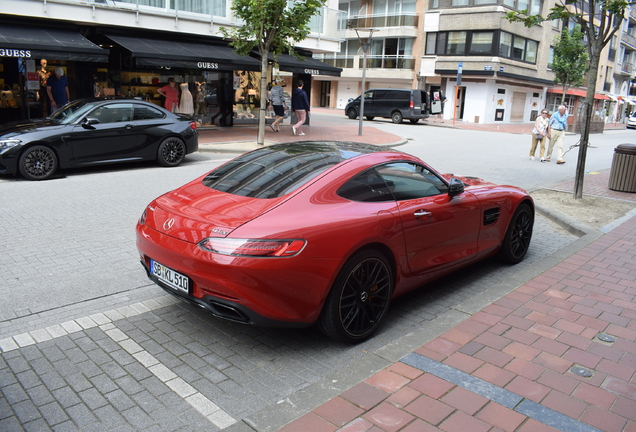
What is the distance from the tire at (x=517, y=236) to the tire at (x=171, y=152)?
8.27m

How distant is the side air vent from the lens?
5.32m

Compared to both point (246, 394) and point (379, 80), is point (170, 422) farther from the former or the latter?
point (379, 80)

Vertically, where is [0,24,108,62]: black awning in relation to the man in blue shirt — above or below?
above

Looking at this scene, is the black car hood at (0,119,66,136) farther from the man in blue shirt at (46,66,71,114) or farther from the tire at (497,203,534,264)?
the tire at (497,203,534,264)

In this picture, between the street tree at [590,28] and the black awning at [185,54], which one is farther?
the black awning at [185,54]

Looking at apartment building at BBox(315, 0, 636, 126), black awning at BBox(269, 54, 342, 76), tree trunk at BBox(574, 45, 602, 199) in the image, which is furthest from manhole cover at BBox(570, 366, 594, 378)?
apartment building at BBox(315, 0, 636, 126)

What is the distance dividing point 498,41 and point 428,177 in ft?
127

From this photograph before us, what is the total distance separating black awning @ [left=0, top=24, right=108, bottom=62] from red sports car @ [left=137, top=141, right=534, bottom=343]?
11.4m

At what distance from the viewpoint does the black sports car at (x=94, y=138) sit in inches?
389

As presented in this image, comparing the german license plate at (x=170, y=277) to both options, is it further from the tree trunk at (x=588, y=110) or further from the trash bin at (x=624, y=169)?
the trash bin at (x=624, y=169)

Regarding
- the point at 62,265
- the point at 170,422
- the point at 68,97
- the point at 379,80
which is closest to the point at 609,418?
the point at 170,422

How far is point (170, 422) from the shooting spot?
3000 mm

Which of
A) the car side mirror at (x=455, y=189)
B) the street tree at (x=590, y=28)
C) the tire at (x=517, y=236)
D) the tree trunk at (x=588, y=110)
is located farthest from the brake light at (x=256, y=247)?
the tree trunk at (x=588, y=110)

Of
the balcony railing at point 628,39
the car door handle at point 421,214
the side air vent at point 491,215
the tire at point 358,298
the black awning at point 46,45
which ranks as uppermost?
the balcony railing at point 628,39
